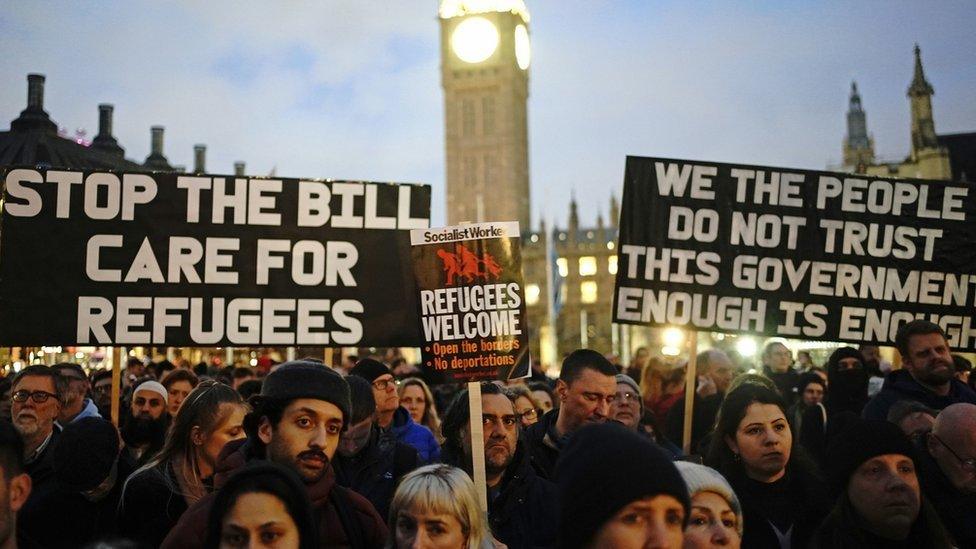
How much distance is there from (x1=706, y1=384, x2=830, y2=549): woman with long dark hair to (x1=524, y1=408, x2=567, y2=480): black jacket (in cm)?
91

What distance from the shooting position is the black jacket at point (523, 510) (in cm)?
379

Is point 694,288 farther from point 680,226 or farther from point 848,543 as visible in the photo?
point 848,543

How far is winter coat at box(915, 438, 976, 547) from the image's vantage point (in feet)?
12.0

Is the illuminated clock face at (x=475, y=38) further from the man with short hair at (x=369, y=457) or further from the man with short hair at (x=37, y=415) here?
the man with short hair at (x=369, y=457)

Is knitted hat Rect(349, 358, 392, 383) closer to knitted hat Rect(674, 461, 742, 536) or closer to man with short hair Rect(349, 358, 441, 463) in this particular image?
man with short hair Rect(349, 358, 441, 463)

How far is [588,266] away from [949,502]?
88694mm

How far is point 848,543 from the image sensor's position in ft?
10.7

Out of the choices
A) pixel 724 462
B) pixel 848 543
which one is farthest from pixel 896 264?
pixel 848 543

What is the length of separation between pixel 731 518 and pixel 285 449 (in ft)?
4.84

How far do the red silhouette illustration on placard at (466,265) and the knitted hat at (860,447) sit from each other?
1635 millimetres

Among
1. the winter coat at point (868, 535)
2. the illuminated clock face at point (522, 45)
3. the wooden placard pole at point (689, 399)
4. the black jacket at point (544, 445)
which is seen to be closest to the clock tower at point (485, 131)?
the illuminated clock face at point (522, 45)

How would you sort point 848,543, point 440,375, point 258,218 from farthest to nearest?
point 258,218
point 440,375
point 848,543

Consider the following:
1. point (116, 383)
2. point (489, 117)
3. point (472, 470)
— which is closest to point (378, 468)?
point (472, 470)

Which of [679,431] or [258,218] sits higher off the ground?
[258,218]
